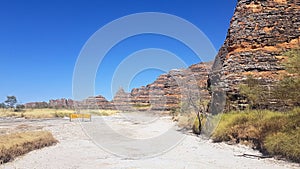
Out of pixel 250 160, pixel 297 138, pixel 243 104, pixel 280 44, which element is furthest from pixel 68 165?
pixel 280 44

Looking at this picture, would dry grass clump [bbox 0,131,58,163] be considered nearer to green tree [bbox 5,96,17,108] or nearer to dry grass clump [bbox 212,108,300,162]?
dry grass clump [bbox 212,108,300,162]

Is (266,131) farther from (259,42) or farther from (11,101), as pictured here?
(11,101)

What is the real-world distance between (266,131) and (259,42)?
1108 cm

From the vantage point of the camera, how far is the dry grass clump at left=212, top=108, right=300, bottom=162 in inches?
409

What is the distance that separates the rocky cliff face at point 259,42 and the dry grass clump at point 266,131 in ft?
11.8

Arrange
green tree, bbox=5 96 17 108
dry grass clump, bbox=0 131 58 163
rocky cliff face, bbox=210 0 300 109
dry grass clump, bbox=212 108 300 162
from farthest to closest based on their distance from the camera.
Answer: green tree, bbox=5 96 17 108, rocky cliff face, bbox=210 0 300 109, dry grass clump, bbox=0 131 58 163, dry grass clump, bbox=212 108 300 162

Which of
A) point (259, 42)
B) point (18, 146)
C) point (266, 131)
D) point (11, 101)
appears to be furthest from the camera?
point (11, 101)

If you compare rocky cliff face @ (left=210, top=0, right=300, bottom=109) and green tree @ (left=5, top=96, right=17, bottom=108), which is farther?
green tree @ (left=5, top=96, right=17, bottom=108)

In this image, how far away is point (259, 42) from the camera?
2194 cm

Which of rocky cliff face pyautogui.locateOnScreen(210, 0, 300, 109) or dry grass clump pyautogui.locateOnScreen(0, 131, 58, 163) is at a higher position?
rocky cliff face pyautogui.locateOnScreen(210, 0, 300, 109)

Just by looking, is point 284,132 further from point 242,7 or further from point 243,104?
point 242,7

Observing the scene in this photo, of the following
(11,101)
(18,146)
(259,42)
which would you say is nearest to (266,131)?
(259,42)

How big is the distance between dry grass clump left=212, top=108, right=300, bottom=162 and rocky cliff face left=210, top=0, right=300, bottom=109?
361 cm

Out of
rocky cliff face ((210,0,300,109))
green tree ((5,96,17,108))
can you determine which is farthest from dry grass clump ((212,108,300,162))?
green tree ((5,96,17,108))
